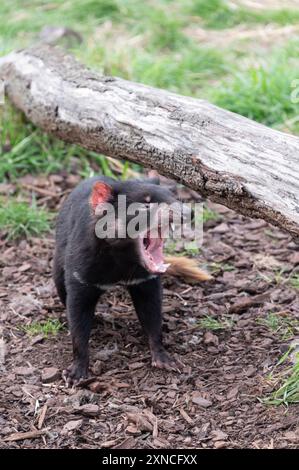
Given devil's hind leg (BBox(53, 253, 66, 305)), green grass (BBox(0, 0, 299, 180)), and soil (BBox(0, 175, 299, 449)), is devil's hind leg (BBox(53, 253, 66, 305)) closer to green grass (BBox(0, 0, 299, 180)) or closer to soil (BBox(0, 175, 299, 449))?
soil (BBox(0, 175, 299, 449))

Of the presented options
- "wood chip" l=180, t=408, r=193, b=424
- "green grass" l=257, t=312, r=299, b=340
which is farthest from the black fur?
"green grass" l=257, t=312, r=299, b=340

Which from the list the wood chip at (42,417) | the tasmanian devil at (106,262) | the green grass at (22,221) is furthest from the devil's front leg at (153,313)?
the green grass at (22,221)

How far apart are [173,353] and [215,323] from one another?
293 mm

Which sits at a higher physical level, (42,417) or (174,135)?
(174,135)

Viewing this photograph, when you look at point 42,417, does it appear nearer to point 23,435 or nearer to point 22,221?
point 23,435

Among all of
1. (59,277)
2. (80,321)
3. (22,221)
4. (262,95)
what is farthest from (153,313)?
(262,95)

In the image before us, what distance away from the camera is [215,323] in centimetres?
420

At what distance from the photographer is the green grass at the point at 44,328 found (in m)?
4.14

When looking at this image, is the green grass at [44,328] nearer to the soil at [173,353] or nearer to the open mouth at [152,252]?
the soil at [173,353]

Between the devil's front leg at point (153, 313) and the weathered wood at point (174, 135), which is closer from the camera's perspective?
the weathered wood at point (174, 135)

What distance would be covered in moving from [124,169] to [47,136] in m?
0.64

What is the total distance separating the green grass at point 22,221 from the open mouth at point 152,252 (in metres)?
1.55

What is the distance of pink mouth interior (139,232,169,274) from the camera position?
11.8 feet

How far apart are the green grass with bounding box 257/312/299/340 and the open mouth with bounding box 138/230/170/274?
744 millimetres
